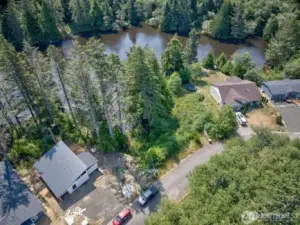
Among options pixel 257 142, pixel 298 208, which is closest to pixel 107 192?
pixel 257 142

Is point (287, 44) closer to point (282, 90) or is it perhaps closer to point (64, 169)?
point (282, 90)

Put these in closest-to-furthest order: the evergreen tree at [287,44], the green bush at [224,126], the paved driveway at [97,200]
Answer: the paved driveway at [97,200] → the green bush at [224,126] → the evergreen tree at [287,44]

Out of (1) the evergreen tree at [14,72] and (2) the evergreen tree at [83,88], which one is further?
(1) the evergreen tree at [14,72]

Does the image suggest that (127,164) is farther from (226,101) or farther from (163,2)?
(163,2)

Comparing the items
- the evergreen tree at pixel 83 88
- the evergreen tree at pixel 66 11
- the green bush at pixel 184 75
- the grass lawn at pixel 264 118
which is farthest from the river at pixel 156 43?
the evergreen tree at pixel 83 88

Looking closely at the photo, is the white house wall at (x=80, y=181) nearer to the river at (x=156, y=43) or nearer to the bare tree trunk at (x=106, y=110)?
the bare tree trunk at (x=106, y=110)

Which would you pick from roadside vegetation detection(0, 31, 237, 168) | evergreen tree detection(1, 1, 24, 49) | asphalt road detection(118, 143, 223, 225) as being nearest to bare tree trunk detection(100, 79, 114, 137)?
roadside vegetation detection(0, 31, 237, 168)
